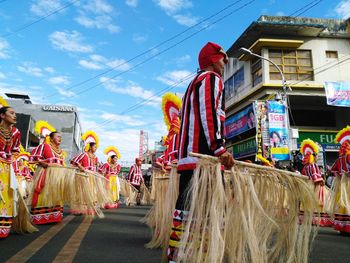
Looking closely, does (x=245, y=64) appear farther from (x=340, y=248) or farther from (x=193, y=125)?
(x=193, y=125)

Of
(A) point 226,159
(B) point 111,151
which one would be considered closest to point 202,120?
(A) point 226,159

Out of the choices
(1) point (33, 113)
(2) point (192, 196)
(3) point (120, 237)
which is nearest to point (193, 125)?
(2) point (192, 196)

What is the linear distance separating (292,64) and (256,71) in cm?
219

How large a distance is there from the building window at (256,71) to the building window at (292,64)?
0.78 m

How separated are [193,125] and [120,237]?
2.88 metres

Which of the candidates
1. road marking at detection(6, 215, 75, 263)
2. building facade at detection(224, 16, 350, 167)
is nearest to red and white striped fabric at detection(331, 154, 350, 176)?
road marking at detection(6, 215, 75, 263)

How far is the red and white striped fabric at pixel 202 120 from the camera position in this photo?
2.73 meters

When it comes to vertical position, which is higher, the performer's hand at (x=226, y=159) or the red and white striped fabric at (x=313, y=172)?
the red and white striped fabric at (x=313, y=172)

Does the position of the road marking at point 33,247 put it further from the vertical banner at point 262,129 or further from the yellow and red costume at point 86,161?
the vertical banner at point 262,129

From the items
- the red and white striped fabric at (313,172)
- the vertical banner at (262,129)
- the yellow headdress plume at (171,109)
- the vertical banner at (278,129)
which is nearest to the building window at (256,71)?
the vertical banner at (262,129)

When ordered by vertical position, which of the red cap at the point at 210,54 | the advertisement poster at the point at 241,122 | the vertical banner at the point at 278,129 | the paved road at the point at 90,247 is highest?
the advertisement poster at the point at 241,122

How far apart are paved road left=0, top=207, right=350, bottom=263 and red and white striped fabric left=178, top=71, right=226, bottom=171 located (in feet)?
4.56

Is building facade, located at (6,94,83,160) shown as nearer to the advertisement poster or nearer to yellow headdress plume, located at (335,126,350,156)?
the advertisement poster

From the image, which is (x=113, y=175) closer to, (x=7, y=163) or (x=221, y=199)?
(x=7, y=163)
